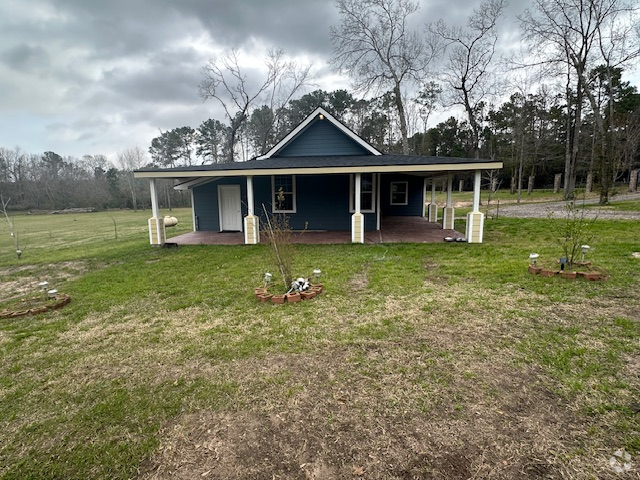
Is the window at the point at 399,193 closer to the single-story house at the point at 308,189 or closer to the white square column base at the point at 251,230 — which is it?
the single-story house at the point at 308,189

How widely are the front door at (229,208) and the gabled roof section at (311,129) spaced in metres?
1.80

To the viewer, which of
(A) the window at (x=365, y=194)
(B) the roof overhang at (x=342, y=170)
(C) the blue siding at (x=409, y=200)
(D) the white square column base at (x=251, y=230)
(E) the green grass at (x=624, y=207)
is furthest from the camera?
(C) the blue siding at (x=409, y=200)

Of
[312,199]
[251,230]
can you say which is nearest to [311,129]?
[312,199]

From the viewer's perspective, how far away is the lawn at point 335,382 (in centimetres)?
206

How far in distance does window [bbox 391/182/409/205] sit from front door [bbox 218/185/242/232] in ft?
26.9

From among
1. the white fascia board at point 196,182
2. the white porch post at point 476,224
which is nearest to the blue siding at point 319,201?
the white fascia board at point 196,182

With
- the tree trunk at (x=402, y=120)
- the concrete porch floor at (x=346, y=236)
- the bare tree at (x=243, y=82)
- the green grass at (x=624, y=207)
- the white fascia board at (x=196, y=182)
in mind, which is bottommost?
the concrete porch floor at (x=346, y=236)

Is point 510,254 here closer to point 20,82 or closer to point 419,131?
point 20,82

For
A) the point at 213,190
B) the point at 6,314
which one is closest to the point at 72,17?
the point at 213,190

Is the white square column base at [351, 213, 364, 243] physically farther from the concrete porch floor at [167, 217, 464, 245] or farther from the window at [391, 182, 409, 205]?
the window at [391, 182, 409, 205]

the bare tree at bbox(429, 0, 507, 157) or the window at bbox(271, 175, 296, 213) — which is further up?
the bare tree at bbox(429, 0, 507, 157)

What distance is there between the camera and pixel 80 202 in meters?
38.2

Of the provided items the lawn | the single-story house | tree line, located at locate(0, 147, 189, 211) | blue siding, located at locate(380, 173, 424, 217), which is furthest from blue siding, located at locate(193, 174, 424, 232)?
tree line, located at locate(0, 147, 189, 211)

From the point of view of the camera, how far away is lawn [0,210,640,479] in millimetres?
2059
